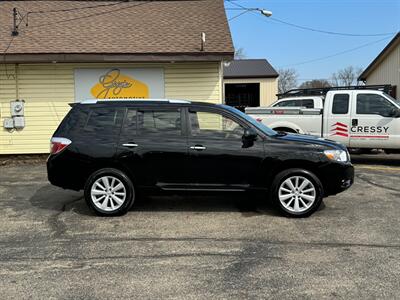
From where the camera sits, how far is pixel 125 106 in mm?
6719

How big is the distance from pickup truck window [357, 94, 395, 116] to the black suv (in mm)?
5420

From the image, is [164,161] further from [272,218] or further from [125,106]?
[272,218]

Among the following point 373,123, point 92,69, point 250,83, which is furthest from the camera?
point 250,83

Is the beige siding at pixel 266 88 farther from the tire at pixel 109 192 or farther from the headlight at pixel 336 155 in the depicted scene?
the tire at pixel 109 192

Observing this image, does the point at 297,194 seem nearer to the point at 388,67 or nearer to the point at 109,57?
the point at 109,57

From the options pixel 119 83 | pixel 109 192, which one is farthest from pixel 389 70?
pixel 109 192

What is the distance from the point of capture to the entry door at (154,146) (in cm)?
654

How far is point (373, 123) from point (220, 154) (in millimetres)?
6435

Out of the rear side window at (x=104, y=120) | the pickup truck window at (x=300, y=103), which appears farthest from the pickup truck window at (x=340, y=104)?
the rear side window at (x=104, y=120)

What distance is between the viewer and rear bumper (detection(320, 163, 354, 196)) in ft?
21.0

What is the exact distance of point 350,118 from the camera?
1155cm

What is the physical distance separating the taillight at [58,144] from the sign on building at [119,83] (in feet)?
20.7

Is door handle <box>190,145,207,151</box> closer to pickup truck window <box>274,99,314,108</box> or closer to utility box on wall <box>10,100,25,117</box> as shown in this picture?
pickup truck window <box>274,99,314,108</box>

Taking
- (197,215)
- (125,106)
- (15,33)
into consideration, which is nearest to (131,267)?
(197,215)
